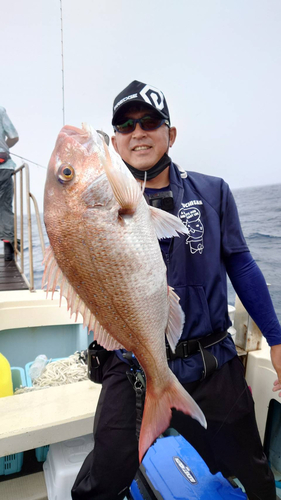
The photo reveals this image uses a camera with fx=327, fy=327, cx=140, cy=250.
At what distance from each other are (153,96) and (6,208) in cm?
503

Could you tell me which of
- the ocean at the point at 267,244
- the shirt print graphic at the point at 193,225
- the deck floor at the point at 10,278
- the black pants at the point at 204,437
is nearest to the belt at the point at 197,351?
the black pants at the point at 204,437

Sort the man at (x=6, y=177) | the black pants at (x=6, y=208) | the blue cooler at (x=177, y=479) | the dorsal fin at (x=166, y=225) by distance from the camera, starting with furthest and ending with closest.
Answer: the black pants at (x=6, y=208)
the man at (x=6, y=177)
the blue cooler at (x=177, y=479)
the dorsal fin at (x=166, y=225)

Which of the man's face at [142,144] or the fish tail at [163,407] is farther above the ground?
the man's face at [142,144]

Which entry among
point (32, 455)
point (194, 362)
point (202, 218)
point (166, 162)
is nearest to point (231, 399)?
point (194, 362)

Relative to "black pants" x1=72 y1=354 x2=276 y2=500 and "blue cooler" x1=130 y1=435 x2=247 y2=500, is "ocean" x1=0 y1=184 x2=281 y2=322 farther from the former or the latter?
"black pants" x1=72 y1=354 x2=276 y2=500

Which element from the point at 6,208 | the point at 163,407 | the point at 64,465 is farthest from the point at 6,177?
the point at 163,407

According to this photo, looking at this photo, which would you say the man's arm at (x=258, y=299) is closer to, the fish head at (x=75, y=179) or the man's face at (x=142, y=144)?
the man's face at (x=142, y=144)

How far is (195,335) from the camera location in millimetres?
1683

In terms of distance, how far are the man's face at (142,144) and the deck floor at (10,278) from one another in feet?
10.7

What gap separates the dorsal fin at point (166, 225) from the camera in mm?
1184

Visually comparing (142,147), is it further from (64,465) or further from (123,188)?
(64,465)

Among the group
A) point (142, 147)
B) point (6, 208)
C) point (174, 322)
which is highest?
point (142, 147)

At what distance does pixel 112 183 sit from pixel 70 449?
6.54 ft

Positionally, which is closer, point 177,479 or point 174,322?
point 174,322
